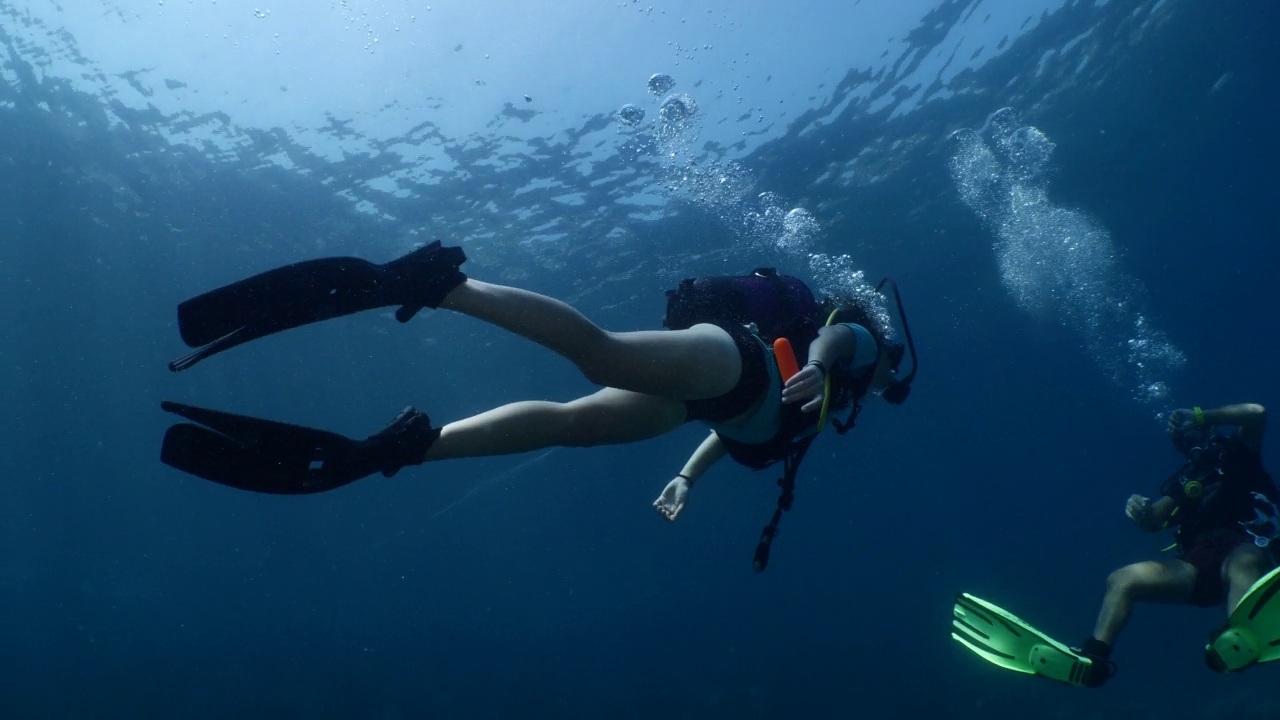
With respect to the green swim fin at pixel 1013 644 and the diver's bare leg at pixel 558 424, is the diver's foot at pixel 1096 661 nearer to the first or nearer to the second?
the green swim fin at pixel 1013 644

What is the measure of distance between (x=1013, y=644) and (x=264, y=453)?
5319mm

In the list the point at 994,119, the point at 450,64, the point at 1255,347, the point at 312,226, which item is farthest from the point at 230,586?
the point at 1255,347

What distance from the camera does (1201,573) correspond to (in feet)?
19.1

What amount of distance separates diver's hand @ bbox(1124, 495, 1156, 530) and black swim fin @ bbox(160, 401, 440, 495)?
721cm

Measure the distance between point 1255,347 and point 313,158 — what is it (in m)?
67.5

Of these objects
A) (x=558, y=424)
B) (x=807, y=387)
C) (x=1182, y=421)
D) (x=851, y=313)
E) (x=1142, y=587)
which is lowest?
(x=1142, y=587)

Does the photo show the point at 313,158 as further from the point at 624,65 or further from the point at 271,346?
the point at 271,346

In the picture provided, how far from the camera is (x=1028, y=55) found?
17.0 metres

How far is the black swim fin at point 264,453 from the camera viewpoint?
2746mm

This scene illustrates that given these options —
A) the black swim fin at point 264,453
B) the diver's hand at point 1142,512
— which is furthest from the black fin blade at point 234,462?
the diver's hand at point 1142,512

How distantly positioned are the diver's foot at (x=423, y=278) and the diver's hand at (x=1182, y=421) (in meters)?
7.91

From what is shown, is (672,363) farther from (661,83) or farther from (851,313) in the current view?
(661,83)

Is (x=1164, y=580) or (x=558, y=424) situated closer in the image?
(x=558, y=424)

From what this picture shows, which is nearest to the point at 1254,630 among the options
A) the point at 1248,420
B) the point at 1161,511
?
the point at 1161,511
